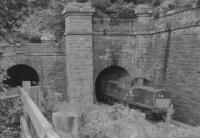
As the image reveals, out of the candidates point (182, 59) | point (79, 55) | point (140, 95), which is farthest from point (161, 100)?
point (79, 55)

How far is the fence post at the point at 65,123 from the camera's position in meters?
2.09

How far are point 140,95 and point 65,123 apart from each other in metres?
10.7

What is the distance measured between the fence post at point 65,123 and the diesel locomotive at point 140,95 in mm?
9337

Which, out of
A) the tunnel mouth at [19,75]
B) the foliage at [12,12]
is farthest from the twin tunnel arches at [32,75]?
the foliage at [12,12]

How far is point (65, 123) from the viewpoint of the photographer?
2.12 metres

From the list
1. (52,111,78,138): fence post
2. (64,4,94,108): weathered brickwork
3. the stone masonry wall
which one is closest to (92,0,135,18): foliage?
(64,4,94,108): weathered brickwork

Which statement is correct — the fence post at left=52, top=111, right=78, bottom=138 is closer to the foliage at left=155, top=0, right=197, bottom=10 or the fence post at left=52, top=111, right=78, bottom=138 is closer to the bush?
the foliage at left=155, top=0, right=197, bottom=10

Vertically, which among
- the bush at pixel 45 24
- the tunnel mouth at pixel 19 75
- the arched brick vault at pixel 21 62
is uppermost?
the bush at pixel 45 24

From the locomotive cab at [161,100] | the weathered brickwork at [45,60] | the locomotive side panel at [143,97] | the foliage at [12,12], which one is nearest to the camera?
the foliage at [12,12]

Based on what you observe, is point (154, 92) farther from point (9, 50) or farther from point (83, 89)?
point (9, 50)

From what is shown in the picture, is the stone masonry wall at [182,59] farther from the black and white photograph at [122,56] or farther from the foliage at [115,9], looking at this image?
the foliage at [115,9]

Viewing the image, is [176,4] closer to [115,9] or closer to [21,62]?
[115,9]

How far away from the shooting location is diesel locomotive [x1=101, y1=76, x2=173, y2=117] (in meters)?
11.6

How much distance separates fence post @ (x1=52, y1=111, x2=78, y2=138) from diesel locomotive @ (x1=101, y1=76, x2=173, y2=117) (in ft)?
30.6
